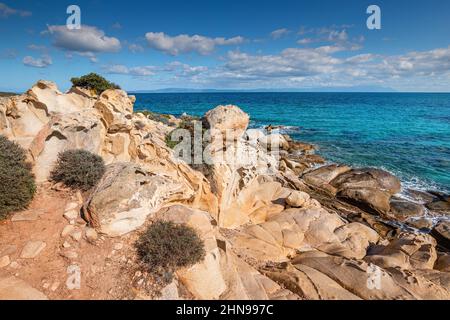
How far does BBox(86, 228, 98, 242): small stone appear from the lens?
29.1 feet

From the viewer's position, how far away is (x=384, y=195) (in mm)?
20984

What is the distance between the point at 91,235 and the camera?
8.94m

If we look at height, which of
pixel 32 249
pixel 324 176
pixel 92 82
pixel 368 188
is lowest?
pixel 368 188

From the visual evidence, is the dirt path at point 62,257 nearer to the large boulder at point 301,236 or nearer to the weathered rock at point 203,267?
the weathered rock at point 203,267

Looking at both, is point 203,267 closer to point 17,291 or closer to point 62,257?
point 62,257

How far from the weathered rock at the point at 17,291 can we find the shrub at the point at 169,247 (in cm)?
279

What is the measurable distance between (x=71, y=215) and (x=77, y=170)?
83.7 inches

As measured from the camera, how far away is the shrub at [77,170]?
10922mm

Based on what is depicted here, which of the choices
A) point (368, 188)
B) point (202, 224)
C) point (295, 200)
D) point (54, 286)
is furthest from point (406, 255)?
point (54, 286)

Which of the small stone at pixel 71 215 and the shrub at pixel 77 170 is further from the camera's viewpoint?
the shrub at pixel 77 170

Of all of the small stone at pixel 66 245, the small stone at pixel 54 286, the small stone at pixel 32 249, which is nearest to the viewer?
the small stone at pixel 54 286

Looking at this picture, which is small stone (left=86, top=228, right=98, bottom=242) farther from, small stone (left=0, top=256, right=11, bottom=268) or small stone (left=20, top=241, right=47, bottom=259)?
small stone (left=0, top=256, right=11, bottom=268)

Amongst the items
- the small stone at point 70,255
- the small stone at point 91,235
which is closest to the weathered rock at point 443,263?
the small stone at point 91,235

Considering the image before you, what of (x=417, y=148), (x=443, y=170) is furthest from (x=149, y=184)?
(x=417, y=148)
